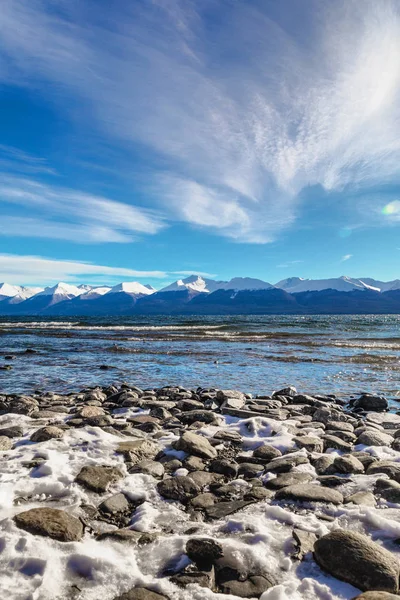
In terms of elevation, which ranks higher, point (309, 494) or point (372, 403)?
point (309, 494)

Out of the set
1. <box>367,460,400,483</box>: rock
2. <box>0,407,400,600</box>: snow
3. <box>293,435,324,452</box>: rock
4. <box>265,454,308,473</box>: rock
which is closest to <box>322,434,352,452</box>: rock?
<box>293,435,324,452</box>: rock

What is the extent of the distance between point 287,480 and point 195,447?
1670 mm

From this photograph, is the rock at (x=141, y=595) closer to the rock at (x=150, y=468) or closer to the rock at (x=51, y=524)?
the rock at (x=51, y=524)

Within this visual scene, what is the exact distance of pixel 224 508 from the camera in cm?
444

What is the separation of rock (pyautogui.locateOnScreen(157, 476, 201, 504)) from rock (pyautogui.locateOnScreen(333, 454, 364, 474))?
222 centimetres

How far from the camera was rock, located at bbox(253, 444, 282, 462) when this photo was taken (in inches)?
244

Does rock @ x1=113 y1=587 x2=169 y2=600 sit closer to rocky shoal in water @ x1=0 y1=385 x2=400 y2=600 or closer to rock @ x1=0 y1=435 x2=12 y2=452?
rocky shoal in water @ x1=0 y1=385 x2=400 y2=600

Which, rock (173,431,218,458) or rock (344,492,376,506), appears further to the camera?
rock (173,431,218,458)

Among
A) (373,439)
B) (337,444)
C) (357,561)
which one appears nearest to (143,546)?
(357,561)

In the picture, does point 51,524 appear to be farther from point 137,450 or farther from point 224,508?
point 137,450

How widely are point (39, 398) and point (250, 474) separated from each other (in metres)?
7.94

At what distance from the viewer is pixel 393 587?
3.03 metres

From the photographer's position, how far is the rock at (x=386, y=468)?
17.0 feet

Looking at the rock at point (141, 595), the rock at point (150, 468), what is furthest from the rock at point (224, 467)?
the rock at point (141, 595)
